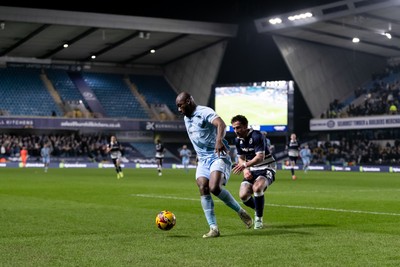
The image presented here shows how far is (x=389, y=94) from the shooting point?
203 feet

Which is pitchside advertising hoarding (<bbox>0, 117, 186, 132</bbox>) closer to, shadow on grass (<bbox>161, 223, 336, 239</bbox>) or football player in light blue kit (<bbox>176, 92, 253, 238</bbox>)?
shadow on grass (<bbox>161, 223, 336, 239</bbox>)

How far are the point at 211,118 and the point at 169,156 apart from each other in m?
62.3

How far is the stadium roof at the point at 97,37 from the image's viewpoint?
58.9 meters

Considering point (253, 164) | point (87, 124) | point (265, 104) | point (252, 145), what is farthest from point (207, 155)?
point (87, 124)

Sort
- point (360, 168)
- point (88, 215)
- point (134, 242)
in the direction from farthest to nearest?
point (360, 168) → point (88, 215) → point (134, 242)

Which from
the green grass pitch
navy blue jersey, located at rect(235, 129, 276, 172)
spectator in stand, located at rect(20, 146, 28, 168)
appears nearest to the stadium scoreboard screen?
spectator in stand, located at rect(20, 146, 28, 168)

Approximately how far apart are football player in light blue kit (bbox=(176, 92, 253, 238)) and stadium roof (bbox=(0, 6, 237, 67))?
153 feet

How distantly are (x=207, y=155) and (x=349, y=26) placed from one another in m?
47.0

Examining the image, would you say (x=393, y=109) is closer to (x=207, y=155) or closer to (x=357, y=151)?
(x=357, y=151)

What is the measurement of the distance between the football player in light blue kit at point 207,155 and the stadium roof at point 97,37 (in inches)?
1838

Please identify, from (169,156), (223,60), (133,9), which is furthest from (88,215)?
(169,156)

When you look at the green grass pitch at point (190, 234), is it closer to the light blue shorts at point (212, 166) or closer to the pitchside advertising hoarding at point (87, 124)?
the light blue shorts at point (212, 166)

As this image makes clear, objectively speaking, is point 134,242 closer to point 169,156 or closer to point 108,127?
point 108,127

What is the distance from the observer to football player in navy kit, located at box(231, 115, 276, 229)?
44.7 ft
